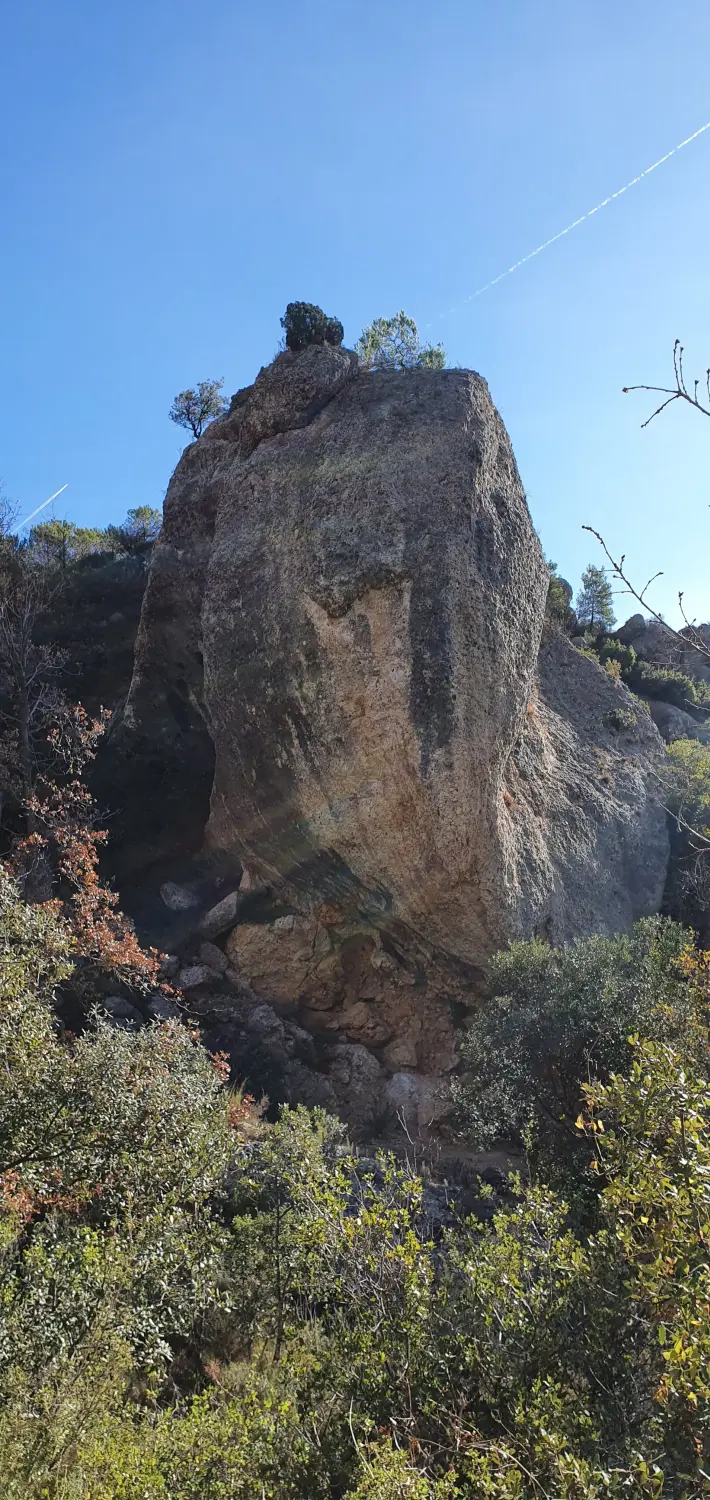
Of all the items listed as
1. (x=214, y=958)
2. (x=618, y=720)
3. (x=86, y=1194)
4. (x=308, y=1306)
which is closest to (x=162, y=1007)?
(x=214, y=958)

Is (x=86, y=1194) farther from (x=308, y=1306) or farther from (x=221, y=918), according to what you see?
(x=221, y=918)

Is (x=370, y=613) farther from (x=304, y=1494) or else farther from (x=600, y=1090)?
(x=304, y=1494)

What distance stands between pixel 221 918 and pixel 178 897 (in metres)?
1.20

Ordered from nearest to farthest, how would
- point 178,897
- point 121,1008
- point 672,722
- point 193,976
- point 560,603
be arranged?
point 121,1008, point 193,976, point 178,897, point 560,603, point 672,722

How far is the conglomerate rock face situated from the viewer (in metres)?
13.5

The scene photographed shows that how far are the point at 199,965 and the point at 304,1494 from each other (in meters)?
11.5

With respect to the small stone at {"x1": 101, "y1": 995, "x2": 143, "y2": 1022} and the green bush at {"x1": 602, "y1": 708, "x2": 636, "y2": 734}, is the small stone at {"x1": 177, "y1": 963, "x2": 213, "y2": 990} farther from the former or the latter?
the green bush at {"x1": 602, "y1": 708, "x2": 636, "y2": 734}

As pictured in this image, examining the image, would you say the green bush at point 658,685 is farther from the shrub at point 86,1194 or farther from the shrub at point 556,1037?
the shrub at point 86,1194

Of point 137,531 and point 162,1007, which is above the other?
point 137,531

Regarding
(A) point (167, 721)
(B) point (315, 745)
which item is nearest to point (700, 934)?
(B) point (315, 745)

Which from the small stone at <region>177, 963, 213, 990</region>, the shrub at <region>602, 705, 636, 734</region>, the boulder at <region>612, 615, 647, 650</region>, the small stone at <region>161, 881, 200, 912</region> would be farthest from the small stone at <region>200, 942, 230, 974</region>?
the boulder at <region>612, 615, 647, 650</region>

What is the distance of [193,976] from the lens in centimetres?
1520

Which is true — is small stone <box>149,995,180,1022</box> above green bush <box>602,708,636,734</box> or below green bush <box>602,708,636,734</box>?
below

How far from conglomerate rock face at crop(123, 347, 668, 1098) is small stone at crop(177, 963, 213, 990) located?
2.27ft
